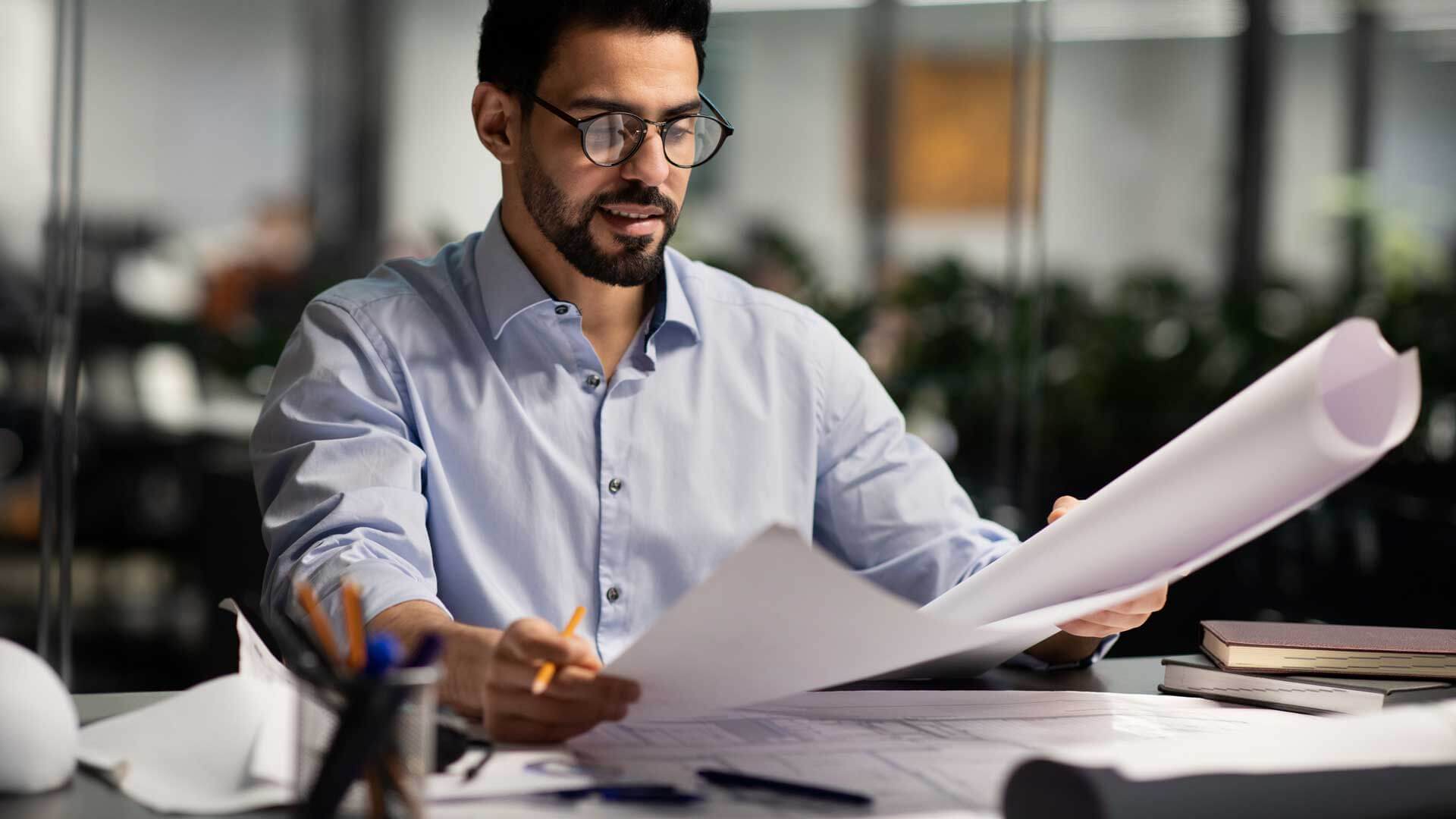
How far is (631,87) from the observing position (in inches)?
60.4

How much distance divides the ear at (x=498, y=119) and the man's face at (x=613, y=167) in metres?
0.08

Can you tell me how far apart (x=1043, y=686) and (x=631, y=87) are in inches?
29.7

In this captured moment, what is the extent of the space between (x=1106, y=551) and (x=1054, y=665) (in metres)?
0.38

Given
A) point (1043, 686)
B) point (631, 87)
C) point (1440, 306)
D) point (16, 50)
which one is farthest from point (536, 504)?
point (1440, 306)

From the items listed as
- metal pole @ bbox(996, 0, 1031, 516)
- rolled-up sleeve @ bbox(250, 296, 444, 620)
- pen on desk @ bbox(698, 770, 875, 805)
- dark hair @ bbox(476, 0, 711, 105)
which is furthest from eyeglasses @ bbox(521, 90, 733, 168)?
metal pole @ bbox(996, 0, 1031, 516)

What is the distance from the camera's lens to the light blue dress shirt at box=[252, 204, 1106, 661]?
4.87 ft

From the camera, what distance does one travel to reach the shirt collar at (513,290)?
162 cm

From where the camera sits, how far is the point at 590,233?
157 centimetres

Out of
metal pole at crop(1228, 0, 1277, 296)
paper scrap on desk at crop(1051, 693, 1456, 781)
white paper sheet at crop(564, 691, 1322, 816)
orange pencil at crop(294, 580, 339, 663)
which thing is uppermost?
metal pole at crop(1228, 0, 1277, 296)

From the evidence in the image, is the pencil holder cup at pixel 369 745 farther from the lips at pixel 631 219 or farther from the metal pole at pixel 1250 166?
the metal pole at pixel 1250 166

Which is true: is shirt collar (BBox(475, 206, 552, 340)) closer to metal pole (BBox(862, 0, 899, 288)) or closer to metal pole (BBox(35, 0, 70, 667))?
metal pole (BBox(35, 0, 70, 667))

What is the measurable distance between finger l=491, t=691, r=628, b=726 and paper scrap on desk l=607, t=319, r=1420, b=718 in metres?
0.03

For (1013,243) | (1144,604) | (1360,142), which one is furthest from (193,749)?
(1360,142)

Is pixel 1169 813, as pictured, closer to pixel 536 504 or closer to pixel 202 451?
pixel 536 504
